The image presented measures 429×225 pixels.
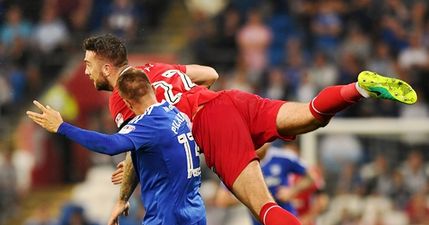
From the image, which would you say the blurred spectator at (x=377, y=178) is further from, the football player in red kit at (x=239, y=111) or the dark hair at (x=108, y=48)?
the dark hair at (x=108, y=48)

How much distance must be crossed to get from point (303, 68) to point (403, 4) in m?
2.07

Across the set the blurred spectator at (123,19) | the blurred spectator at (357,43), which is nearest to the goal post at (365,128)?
the blurred spectator at (357,43)

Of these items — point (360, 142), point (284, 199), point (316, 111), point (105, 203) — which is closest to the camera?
point (316, 111)

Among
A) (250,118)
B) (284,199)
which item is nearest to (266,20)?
(284,199)

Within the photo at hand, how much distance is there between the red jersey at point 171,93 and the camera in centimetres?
846

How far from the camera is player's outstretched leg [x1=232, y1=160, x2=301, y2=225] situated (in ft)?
26.3

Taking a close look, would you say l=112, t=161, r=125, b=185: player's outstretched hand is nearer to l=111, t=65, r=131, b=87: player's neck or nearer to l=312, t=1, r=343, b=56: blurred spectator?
l=111, t=65, r=131, b=87: player's neck

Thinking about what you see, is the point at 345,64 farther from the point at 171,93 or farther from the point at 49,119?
the point at 49,119

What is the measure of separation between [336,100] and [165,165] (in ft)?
4.19

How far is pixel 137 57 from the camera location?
17953 millimetres

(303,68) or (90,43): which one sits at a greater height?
(90,43)

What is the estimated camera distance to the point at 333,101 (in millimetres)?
8148

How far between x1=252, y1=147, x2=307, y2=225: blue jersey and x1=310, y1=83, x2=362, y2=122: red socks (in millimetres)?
3865

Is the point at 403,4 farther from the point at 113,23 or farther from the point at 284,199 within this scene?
the point at 284,199
